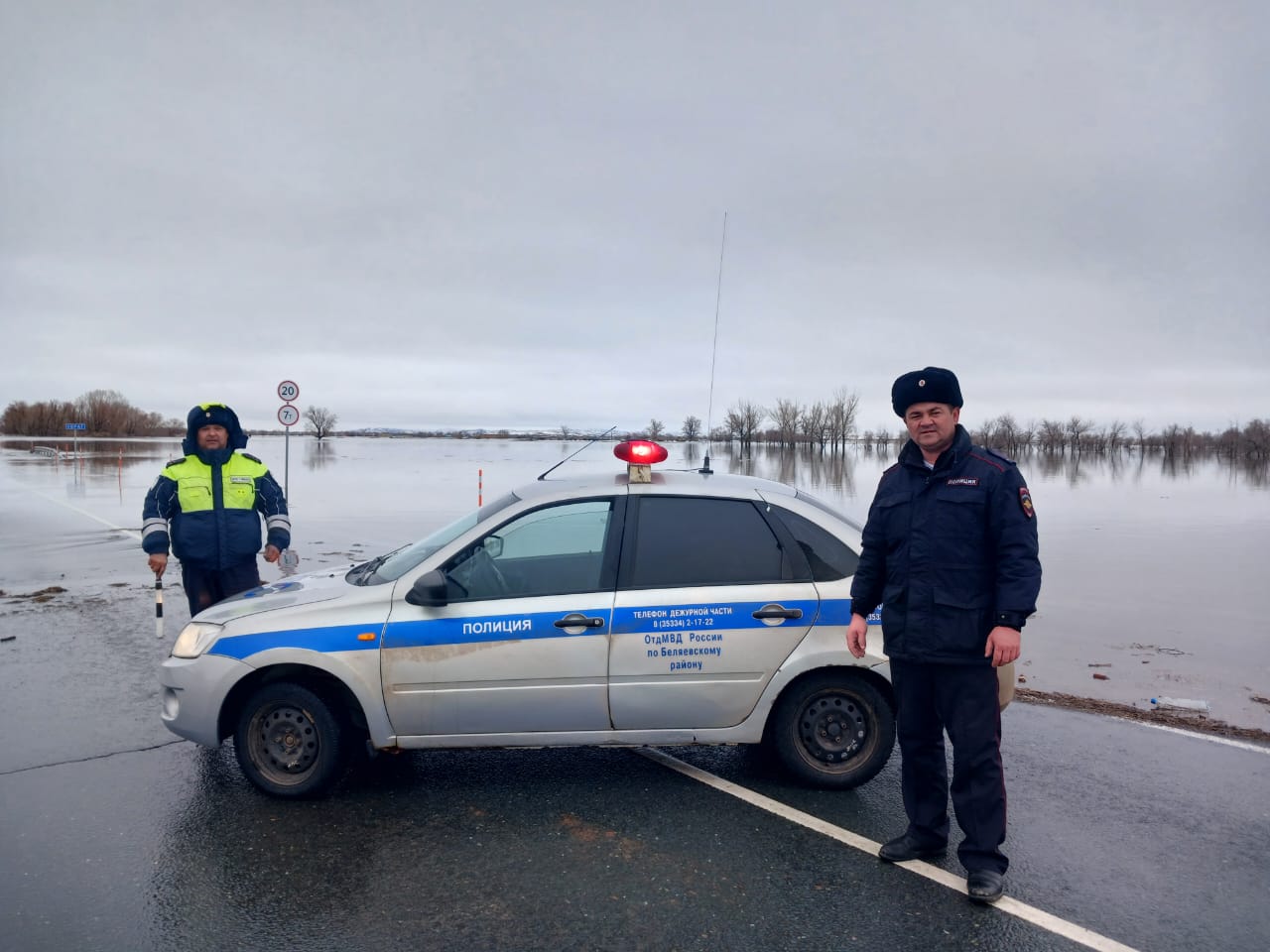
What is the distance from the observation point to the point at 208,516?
5.75 meters

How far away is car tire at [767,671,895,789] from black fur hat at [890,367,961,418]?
1.57 meters

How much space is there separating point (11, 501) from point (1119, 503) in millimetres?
31106

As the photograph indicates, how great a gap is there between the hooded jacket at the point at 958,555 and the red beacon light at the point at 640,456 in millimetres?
1457

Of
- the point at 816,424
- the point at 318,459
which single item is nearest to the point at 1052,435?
the point at 816,424

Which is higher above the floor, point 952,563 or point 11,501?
point 952,563

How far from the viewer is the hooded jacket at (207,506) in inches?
225

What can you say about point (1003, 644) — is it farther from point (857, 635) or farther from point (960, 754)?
point (857, 635)

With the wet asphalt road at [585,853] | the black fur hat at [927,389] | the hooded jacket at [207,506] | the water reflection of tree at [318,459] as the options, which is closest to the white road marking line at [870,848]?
the wet asphalt road at [585,853]

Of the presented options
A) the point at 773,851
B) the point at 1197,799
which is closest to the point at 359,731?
the point at 773,851

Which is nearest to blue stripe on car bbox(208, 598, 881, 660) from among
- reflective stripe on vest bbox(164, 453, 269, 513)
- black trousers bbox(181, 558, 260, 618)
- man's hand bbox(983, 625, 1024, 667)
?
man's hand bbox(983, 625, 1024, 667)

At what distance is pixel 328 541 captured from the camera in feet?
47.9

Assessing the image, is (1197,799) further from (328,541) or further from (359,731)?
(328,541)

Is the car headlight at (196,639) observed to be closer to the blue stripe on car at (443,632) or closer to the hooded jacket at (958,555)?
the blue stripe on car at (443,632)

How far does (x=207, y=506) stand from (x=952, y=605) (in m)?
4.90
